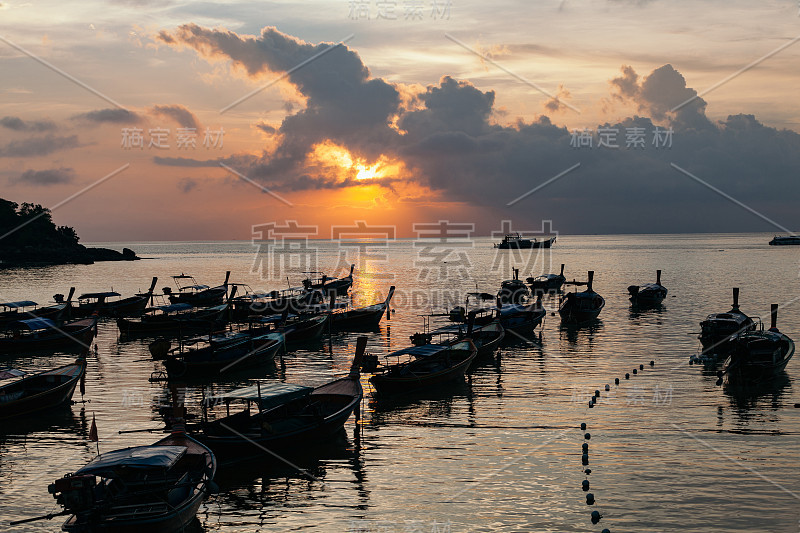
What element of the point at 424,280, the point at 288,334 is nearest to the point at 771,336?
the point at 288,334

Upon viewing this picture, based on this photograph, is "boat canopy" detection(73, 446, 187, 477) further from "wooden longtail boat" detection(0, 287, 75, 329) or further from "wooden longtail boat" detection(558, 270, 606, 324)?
"wooden longtail boat" detection(558, 270, 606, 324)

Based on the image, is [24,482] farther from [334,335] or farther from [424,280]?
[424,280]

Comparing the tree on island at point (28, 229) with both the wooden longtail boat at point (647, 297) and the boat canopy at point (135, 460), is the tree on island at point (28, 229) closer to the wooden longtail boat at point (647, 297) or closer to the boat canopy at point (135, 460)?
the wooden longtail boat at point (647, 297)

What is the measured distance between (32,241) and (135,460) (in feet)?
615

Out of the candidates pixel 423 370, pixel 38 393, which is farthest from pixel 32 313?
pixel 423 370

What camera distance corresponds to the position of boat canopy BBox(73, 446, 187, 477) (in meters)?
18.1

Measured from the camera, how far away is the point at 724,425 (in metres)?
29.0

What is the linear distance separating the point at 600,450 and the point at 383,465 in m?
8.96

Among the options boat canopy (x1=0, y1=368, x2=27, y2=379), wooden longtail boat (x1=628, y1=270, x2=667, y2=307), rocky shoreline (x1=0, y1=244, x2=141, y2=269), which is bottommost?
boat canopy (x1=0, y1=368, x2=27, y2=379)

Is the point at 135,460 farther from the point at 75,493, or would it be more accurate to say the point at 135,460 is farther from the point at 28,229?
the point at 28,229

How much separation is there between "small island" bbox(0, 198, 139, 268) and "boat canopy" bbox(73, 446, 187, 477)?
170 meters

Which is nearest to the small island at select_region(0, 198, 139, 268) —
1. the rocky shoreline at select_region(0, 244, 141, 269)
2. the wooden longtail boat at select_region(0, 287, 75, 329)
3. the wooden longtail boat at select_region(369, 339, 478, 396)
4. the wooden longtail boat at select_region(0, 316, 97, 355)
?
the rocky shoreline at select_region(0, 244, 141, 269)

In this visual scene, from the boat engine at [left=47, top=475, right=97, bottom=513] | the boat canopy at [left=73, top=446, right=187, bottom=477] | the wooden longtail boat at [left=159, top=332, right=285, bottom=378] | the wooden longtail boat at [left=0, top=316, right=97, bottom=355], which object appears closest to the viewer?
the boat engine at [left=47, top=475, right=97, bottom=513]

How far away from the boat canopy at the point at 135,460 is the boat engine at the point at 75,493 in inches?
9.9
